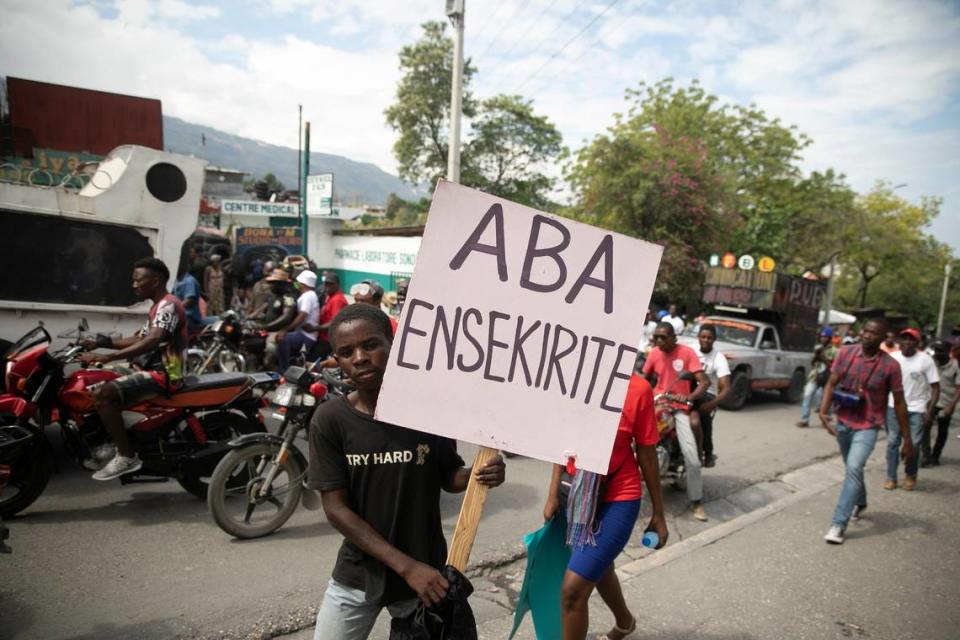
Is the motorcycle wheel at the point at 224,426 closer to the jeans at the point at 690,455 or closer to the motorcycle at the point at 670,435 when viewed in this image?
the motorcycle at the point at 670,435

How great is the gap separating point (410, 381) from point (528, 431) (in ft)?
1.44

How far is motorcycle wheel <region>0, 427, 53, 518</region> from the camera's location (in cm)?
387

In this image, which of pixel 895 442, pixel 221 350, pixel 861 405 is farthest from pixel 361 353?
pixel 221 350

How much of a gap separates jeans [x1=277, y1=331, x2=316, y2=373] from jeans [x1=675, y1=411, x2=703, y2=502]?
502 cm

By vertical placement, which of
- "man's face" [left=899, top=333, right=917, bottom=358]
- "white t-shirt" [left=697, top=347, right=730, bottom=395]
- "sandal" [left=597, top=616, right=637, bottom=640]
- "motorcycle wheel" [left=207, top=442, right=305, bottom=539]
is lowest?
Answer: "sandal" [left=597, top=616, right=637, bottom=640]

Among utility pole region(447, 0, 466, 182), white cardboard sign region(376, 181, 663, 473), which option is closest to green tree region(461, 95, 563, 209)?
utility pole region(447, 0, 466, 182)

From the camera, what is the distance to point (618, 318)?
2.01m

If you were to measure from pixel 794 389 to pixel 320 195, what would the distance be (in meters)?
13.8

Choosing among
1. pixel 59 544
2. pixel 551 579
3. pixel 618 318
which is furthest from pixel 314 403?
pixel 618 318

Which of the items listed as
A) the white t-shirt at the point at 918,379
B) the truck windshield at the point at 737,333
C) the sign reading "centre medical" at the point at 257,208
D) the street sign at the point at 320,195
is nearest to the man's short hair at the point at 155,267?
the white t-shirt at the point at 918,379

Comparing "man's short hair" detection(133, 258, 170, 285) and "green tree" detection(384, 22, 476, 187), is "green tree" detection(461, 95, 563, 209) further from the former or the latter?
"man's short hair" detection(133, 258, 170, 285)

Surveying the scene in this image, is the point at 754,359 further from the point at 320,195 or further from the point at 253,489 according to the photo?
the point at 320,195

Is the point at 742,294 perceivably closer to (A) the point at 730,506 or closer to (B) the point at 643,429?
(A) the point at 730,506

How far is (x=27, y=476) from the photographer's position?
12.8 ft
